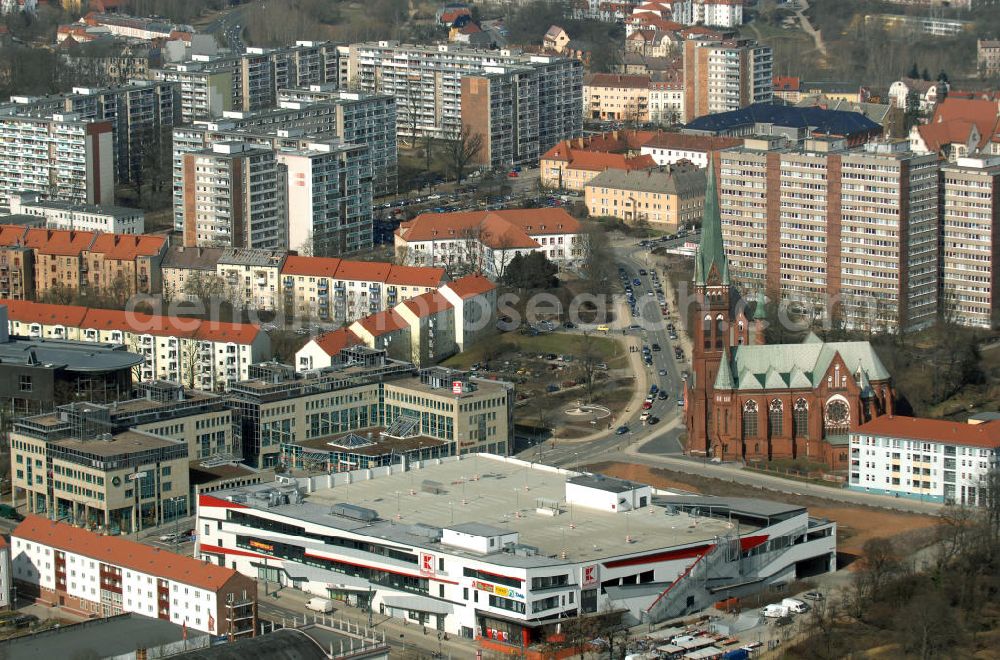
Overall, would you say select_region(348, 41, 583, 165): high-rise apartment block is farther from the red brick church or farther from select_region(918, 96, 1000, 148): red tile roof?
the red brick church

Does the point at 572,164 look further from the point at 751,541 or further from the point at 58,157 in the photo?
the point at 751,541

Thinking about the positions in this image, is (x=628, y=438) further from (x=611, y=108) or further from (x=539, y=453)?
(x=611, y=108)

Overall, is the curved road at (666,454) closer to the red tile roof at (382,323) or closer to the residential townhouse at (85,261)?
the red tile roof at (382,323)

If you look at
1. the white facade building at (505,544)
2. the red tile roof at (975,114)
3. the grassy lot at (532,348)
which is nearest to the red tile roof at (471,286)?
the grassy lot at (532,348)

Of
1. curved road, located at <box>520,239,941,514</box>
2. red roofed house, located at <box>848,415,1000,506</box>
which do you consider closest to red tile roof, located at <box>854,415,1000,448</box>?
red roofed house, located at <box>848,415,1000,506</box>

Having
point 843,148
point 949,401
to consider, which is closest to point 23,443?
point 949,401
